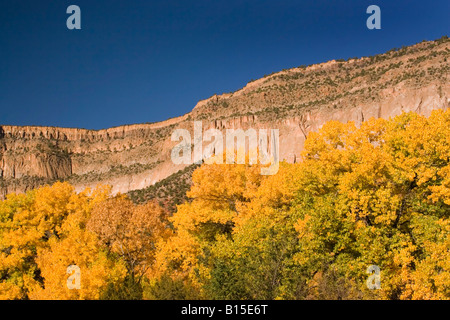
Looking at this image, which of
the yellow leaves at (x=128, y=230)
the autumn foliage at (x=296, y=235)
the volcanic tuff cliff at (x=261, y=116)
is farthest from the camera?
the volcanic tuff cliff at (x=261, y=116)

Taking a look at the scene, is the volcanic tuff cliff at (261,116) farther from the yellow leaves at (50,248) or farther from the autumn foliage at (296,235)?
the yellow leaves at (50,248)

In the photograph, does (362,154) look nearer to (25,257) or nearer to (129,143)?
(25,257)

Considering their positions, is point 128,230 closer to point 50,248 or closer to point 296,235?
point 50,248

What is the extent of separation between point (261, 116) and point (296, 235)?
7573 centimetres

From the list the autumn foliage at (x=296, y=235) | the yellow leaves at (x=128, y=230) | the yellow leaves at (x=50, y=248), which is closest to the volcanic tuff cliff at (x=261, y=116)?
the autumn foliage at (x=296, y=235)

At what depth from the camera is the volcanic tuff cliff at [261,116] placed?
212 ft

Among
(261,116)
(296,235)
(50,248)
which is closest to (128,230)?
(50,248)

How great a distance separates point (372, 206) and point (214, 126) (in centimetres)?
8866

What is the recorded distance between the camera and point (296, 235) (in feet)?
58.6

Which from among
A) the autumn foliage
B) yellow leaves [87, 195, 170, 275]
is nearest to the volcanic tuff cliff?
the autumn foliage

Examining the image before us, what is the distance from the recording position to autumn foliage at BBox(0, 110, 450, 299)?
14.4 meters

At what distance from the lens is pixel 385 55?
9481cm

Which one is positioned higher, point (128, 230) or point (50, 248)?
point (128, 230)

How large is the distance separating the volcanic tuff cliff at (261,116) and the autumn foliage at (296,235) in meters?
43.7
